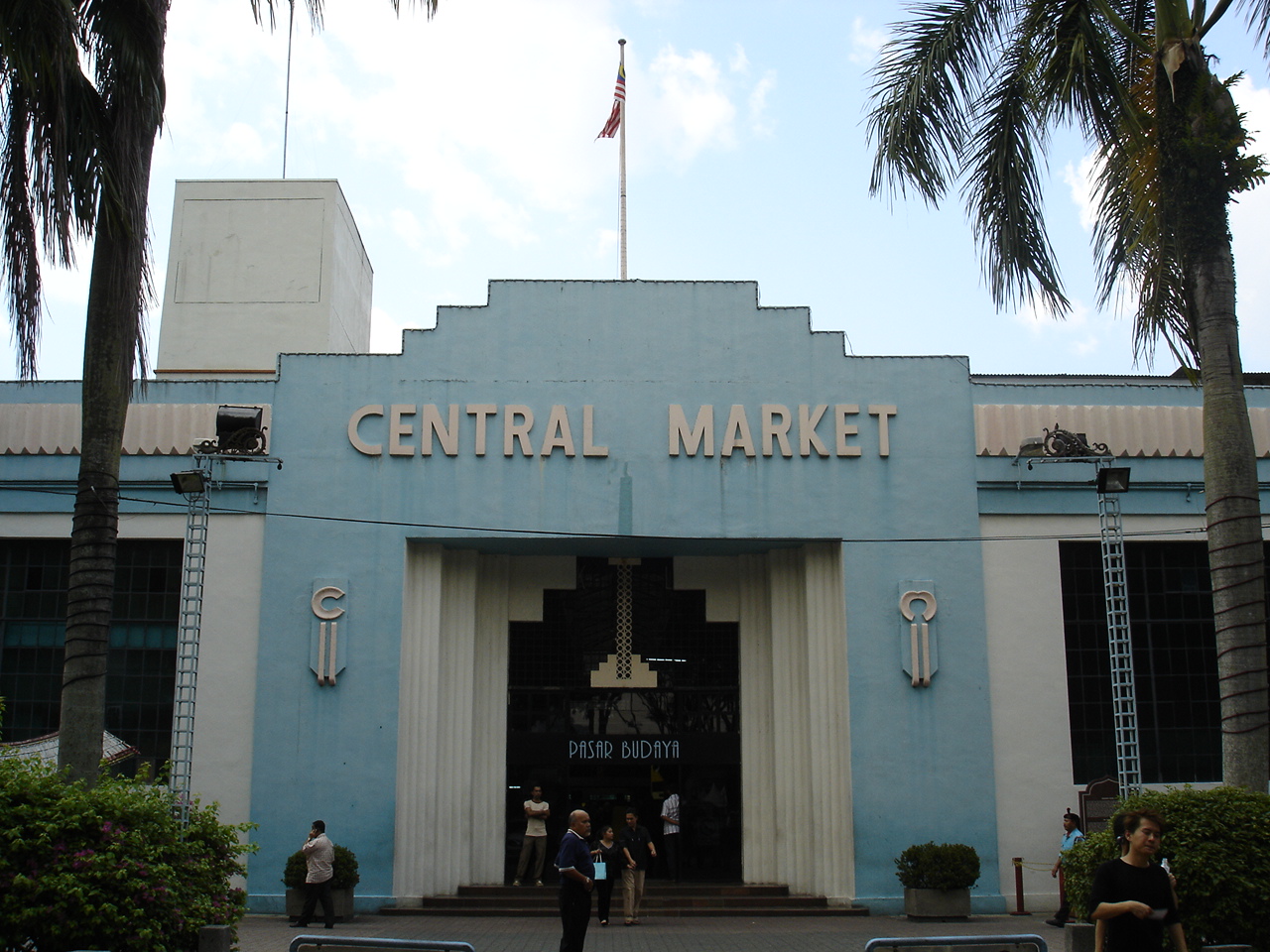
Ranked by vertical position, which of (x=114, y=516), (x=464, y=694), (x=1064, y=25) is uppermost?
(x=1064, y=25)

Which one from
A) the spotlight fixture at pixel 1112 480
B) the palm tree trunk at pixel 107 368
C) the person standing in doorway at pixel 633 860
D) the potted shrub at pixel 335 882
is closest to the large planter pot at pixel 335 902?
the potted shrub at pixel 335 882

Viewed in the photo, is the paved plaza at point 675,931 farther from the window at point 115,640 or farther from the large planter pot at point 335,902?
the window at point 115,640

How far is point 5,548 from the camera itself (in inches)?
815

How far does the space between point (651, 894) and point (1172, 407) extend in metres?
12.1

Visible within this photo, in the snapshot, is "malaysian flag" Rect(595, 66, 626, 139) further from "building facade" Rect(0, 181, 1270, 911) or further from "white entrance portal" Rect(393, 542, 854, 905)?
"white entrance portal" Rect(393, 542, 854, 905)

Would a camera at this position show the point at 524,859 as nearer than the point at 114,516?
No

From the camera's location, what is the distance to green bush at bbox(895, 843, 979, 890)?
1827 centimetres

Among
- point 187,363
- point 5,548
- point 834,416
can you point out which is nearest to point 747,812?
point 834,416

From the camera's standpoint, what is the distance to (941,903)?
18344 millimetres

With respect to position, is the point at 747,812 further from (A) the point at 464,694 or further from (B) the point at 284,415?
(B) the point at 284,415

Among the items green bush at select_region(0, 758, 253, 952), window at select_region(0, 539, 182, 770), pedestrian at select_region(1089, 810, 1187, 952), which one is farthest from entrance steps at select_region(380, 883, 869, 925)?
pedestrian at select_region(1089, 810, 1187, 952)

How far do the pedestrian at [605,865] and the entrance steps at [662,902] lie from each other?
1054 millimetres

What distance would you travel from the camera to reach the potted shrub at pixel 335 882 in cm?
1788

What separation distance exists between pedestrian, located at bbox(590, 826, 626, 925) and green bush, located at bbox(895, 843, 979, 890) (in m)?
4.45
